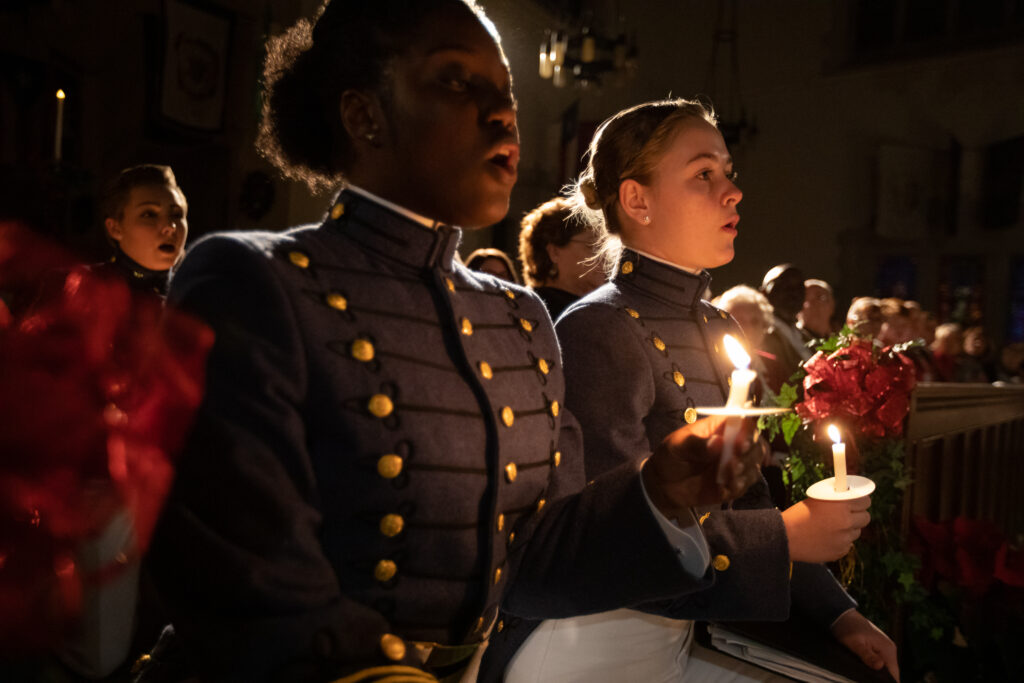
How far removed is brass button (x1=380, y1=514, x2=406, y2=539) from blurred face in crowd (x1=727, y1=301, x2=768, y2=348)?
14.1ft

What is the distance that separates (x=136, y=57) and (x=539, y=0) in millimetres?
5258

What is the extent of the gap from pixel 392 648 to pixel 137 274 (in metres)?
2.90

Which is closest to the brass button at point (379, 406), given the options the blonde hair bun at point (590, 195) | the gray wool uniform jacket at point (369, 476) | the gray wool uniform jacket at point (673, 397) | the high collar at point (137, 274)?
the gray wool uniform jacket at point (369, 476)

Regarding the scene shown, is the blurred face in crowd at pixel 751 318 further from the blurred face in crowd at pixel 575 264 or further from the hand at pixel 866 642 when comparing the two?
the hand at pixel 866 642

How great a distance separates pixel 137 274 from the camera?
11.6 feet

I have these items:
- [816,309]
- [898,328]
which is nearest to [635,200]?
[816,309]

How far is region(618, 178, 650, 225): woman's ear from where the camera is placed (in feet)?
6.68

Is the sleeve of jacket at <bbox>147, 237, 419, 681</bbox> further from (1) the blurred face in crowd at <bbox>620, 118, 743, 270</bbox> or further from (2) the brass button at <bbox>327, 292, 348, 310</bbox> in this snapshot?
(1) the blurred face in crowd at <bbox>620, 118, 743, 270</bbox>

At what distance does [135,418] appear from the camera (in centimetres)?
101

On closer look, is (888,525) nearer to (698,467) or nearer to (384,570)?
(698,467)

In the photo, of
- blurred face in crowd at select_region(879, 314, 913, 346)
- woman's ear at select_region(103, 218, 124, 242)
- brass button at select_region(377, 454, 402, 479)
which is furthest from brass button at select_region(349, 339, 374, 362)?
blurred face in crowd at select_region(879, 314, 913, 346)

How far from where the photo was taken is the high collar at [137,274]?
137 inches

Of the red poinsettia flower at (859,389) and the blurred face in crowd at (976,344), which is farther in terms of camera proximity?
the blurred face in crowd at (976,344)

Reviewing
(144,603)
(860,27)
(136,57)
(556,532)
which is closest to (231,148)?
(136,57)
